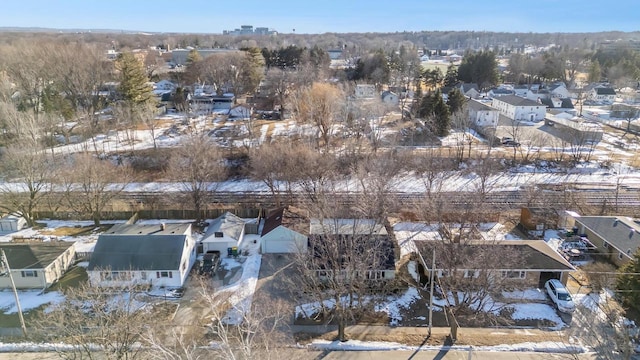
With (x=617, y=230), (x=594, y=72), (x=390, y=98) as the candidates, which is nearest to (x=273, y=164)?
(x=617, y=230)

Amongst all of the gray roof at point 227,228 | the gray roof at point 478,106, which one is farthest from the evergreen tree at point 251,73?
the gray roof at point 227,228

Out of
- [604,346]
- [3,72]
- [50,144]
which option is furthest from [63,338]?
[3,72]

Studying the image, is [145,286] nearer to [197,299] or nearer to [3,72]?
[197,299]

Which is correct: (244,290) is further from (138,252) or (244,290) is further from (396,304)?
(396,304)

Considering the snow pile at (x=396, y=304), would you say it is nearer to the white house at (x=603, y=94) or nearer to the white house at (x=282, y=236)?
the white house at (x=282, y=236)

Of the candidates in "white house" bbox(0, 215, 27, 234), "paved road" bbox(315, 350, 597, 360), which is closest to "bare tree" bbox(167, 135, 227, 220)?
"white house" bbox(0, 215, 27, 234)
